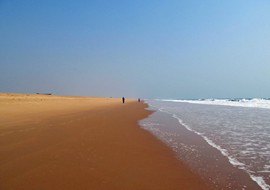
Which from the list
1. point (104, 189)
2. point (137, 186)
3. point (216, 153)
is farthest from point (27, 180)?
point (216, 153)

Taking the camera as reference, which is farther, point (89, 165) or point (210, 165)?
point (210, 165)

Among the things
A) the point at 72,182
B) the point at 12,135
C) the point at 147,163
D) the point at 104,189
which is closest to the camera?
the point at 104,189

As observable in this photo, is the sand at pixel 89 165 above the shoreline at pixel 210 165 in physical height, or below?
above

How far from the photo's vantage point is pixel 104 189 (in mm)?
4797

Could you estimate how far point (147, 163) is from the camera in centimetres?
693

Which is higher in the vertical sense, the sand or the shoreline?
the sand

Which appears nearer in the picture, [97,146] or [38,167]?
[38,167]

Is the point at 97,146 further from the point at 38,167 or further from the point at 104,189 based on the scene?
the point at 104,189

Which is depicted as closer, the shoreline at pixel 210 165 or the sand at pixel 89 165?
the sand at pixel 89 165

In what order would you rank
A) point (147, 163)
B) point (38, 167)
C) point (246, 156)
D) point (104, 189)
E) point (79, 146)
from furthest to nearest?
point (79, 146), point (246, 156), point (147, 163), point (38, 167), point (104, 189)

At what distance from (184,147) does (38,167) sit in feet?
17.7

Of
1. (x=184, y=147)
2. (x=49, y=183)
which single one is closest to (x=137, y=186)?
(x=49, y=183)

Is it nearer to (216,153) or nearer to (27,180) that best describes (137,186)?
(27,180)

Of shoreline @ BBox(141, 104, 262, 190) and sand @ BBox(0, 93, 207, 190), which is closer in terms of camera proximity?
sand @ BBox(0, 93, 207, 190)
